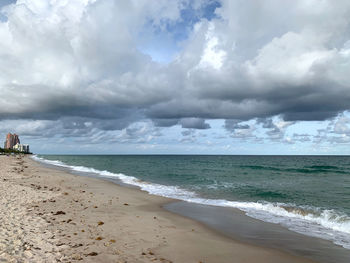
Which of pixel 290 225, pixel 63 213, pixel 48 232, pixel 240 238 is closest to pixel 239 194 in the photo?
pixel 290 225

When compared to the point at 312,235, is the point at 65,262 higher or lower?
higher

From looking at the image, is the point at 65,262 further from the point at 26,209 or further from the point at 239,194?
the point at 239,194

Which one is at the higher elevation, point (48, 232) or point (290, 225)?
point (48, 232)

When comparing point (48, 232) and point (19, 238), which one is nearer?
point (19, 238)

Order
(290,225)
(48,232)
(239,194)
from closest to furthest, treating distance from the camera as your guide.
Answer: (48,232) → (290,225) → (239,194)

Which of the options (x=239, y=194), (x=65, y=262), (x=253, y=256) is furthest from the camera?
(x=239, y=194)

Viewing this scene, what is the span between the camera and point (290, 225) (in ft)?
42.9

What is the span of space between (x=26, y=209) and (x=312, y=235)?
14524 mm

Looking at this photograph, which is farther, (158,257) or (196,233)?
(196,233)

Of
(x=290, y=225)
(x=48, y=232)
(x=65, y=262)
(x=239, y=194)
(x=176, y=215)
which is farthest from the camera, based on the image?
(x=239, y=194)

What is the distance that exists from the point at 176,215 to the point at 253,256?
21.6ft

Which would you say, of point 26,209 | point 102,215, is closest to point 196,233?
point 102,215

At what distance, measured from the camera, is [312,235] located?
1136cm

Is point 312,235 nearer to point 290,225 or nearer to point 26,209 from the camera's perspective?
point 290,225
